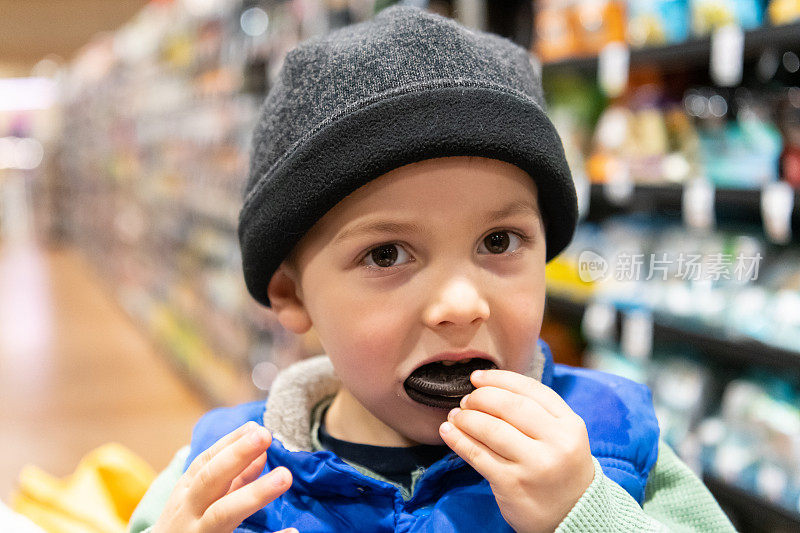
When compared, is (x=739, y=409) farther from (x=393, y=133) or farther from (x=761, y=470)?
(x=393, y=133)

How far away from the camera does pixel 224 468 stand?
0.75 meters

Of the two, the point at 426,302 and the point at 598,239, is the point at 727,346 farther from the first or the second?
the point at 426,302

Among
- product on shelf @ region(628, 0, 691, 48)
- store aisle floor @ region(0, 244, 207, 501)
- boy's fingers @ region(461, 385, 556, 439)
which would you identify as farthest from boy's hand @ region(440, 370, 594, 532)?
store aisle floor @ region(0, 244, 207, 501)

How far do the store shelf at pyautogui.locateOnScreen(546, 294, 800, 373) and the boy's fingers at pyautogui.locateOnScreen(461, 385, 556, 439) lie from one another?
4.91 feet

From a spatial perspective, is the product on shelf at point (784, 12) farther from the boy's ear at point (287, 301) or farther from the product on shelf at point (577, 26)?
the boy's ear at point (287, 301)

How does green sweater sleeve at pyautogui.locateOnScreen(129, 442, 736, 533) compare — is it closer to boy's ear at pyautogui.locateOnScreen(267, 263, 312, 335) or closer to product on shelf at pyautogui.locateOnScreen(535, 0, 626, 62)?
boy's ear at pyautogui.locateOnScreen(267, 263, 312, 335)

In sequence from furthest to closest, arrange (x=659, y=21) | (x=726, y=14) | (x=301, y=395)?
A: (x=659, y=21)
(x=726, y=14)
(x=301, y=395)

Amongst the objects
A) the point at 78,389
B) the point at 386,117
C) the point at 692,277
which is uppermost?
the point at 386,117

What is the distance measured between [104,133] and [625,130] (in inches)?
275

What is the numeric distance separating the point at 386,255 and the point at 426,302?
7 cm

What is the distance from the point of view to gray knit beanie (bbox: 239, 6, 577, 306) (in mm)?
799

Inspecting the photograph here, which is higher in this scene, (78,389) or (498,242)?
(498,242)

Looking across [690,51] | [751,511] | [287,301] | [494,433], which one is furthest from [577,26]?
[494,433]

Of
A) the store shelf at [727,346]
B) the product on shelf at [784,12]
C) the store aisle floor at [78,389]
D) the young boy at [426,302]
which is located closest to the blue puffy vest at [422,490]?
the young boy at [426,302]
